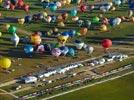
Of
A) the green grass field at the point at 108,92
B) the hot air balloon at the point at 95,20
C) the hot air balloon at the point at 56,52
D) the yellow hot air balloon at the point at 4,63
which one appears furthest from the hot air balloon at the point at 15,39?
the green grass field at the point at 108,92

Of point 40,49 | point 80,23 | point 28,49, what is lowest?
point 40,49

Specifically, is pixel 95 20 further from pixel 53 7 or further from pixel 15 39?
pixel 15 39

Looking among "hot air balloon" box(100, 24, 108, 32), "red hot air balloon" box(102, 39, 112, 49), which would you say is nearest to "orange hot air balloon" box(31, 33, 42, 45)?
"red hot air balloon" box(102, 39, 112, 49)

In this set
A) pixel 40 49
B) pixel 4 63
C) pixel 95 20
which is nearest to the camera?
pixel 4 63

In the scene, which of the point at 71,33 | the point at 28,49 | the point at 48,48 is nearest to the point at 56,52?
the point at 48,48

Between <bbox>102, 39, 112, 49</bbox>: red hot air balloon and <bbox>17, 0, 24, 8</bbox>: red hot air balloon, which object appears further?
<bbox>17, 0, 24, 8</bbox>: red hot air balloon

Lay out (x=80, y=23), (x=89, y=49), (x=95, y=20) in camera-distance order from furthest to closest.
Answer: (x=95, y=20), (x=80, y=23), (x=89, y=49)

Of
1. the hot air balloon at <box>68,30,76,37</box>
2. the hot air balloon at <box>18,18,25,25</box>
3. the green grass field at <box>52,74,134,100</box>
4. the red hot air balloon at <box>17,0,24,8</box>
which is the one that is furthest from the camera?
the red hot air balloon at <box>17,0,24,8</box>

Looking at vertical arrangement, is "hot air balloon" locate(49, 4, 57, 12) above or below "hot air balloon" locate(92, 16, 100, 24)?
above

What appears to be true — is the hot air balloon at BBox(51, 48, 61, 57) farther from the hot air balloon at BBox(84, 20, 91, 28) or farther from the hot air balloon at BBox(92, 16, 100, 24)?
the hot air balloon at BBox(92, 16, 100, 24)
